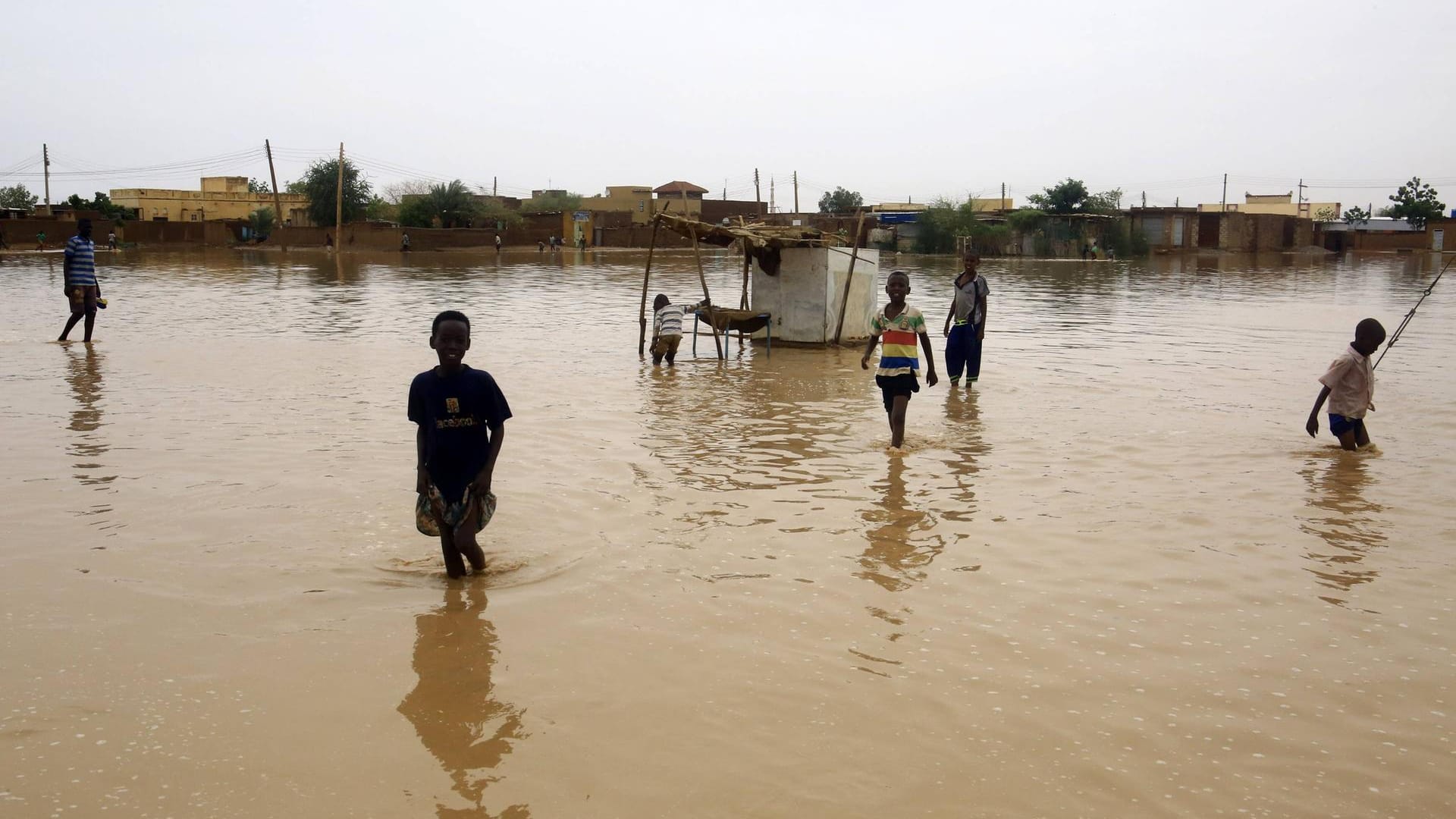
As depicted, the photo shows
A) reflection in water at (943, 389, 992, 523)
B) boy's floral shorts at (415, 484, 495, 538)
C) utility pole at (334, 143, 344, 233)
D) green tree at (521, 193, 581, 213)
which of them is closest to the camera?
boy's floral shorts at (415, 484, 495, 538)

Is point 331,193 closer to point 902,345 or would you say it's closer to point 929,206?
point 929,206

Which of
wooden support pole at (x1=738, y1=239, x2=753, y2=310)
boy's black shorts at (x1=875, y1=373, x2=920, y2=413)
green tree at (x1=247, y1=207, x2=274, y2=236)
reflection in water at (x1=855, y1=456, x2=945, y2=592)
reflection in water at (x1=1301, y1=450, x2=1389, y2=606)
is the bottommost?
reflection in water at (x1=855, y1=456, x2=945, y2=592)

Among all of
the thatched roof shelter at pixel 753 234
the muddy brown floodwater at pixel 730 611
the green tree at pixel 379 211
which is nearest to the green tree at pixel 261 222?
the green tree at pixel 379 211

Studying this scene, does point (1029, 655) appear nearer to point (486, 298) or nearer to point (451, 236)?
point (486, 298)

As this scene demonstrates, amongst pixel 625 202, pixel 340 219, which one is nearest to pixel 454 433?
pixel 340 219

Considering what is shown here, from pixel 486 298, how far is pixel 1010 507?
2158 cm

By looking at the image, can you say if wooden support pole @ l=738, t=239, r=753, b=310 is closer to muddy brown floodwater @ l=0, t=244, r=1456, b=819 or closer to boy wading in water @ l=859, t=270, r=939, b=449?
muddy brown floodwater @ l=0, t=244, r=1456, b=819

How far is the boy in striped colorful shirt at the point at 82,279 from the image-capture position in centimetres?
1449

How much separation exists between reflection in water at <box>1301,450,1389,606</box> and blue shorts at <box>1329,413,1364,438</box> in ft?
0.61

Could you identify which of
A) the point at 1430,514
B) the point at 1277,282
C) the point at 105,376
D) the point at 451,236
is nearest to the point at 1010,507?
the point at 1430,514

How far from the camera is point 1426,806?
3570mm

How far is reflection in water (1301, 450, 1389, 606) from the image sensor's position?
5941mm

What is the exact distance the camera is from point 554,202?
3492 inches

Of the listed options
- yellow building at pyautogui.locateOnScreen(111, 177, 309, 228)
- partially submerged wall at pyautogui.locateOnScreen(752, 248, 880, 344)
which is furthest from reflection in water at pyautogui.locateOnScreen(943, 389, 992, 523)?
yellow building at pyautogui.locateOnScreen(111, 177, 309, 228)
